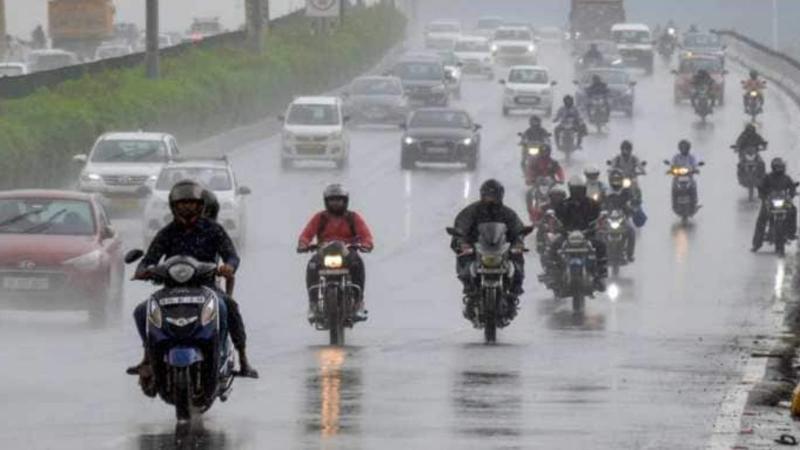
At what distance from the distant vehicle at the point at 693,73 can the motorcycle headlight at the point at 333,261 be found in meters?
62.1

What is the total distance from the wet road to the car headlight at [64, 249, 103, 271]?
0.63 metres

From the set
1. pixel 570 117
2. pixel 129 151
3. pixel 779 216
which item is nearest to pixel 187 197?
pixel 779 216

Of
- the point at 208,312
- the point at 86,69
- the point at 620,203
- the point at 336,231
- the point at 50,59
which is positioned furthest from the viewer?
the point at 50,59

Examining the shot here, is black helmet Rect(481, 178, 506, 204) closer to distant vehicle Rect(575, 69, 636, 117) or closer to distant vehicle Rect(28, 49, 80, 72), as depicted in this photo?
distant vehicle Rect(575, 69, 636, 117)

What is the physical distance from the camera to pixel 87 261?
27047mm

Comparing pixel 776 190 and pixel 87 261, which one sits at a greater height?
pixel 87 261

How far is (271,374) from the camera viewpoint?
2080 cm

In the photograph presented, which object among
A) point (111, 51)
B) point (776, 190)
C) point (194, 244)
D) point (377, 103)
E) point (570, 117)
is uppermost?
point (194, 244)

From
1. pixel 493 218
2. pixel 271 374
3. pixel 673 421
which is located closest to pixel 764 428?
pixel 673 421

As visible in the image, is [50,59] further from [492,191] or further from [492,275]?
[492,275]

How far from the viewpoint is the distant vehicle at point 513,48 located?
112938 millimetres

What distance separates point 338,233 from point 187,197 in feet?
24.8

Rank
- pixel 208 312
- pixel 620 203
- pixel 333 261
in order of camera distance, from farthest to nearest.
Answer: pixel 620 203 → pixel 333 261 → pixel 208 312

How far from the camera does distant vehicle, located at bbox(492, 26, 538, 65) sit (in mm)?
112938
